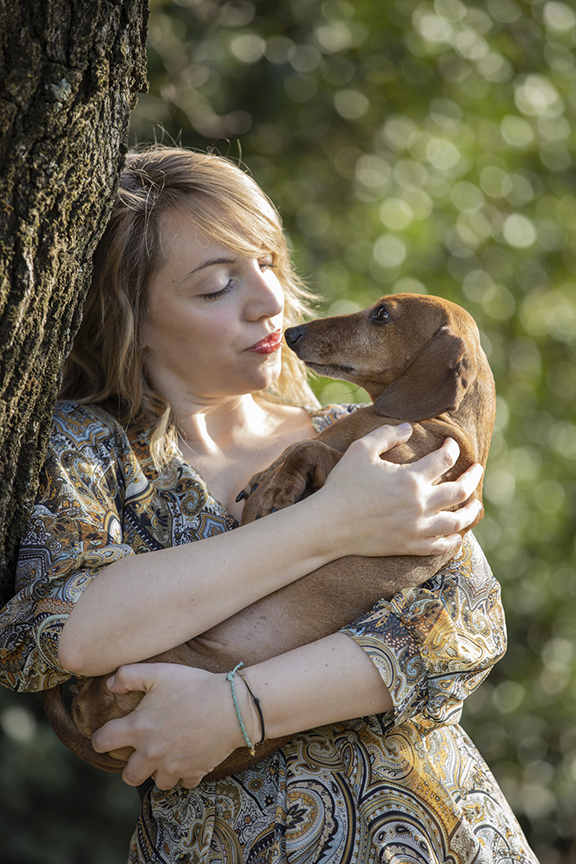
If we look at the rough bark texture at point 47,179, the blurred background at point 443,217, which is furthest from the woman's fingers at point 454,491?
the blurred background at point 443,217

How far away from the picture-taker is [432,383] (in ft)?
6.40

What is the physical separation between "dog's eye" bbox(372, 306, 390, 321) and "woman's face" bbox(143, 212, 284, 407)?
29cm

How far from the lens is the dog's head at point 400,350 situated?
1.95 metres

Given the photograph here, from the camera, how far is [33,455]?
160 cm

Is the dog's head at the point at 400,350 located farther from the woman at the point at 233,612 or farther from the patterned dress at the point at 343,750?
the patterned dress at the point at 343,750

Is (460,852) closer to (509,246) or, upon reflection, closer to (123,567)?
(123,567)

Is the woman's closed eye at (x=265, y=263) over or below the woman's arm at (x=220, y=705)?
over

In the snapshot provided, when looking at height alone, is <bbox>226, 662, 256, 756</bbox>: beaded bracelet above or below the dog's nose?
below

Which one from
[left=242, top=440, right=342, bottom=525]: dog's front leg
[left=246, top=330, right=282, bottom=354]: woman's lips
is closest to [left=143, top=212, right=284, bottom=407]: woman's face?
[left=246, top=330, right=282, bottom=354]: woman's lips

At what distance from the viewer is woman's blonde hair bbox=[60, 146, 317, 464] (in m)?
1.93

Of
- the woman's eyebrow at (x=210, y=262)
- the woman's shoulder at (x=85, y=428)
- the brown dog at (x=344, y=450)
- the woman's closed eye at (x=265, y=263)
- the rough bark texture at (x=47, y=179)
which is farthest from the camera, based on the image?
the woman's closed eye at (x=265, y=263)

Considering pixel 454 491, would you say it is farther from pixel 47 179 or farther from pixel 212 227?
pixel 47 179

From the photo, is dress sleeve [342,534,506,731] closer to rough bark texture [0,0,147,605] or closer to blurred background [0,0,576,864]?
rough bark texture [0,0,147,605]

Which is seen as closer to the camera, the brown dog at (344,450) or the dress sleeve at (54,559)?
the dress sleeve at (54,559)
